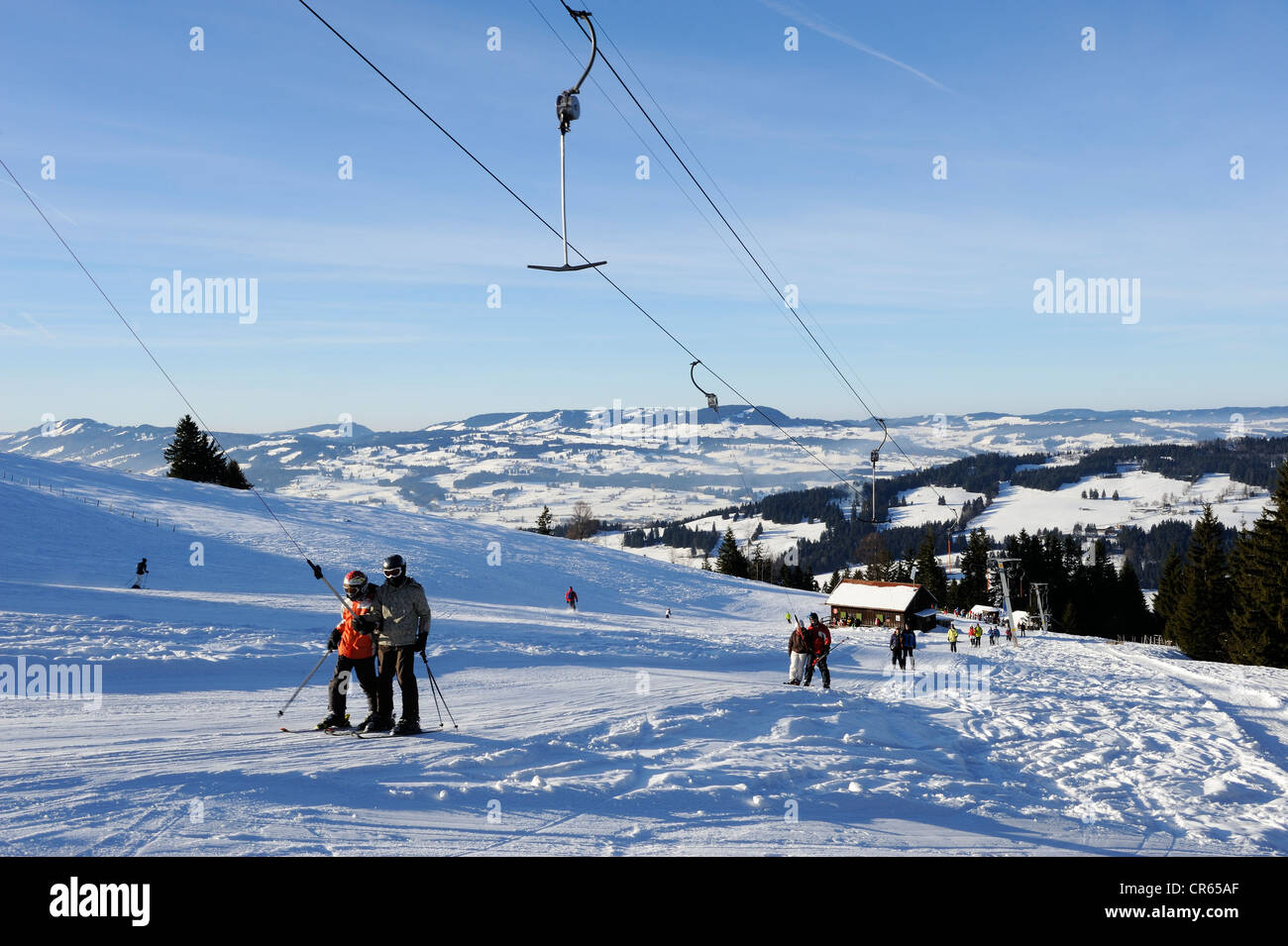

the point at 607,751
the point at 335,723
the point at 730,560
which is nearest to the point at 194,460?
the point at 730,560

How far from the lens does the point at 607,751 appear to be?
34.2 feet

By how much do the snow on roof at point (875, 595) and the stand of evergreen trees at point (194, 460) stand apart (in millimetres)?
62110

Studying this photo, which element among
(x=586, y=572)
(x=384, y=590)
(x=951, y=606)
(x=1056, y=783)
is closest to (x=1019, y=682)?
(x=1056, y=783)

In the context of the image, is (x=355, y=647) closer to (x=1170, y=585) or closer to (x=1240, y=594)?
(x=1240, y=594)

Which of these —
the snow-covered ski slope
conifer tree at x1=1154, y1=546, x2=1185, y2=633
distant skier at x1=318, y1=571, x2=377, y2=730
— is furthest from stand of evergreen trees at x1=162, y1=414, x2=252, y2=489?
conifer tree at x1=1154, y1=546, x2=1185, y2=633

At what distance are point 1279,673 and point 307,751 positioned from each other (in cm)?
3662

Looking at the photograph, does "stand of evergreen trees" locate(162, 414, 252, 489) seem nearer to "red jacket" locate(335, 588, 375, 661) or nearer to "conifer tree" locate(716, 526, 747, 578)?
"conifer tree" locate(716, 526, 747, 578)

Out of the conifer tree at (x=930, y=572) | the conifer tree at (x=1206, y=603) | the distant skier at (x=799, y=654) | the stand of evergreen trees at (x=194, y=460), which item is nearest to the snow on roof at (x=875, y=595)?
the conifer tree at (x=1206, y=603)

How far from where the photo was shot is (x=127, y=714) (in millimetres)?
12422

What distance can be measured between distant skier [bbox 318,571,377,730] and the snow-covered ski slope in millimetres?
525

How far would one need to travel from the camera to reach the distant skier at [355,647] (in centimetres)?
1023

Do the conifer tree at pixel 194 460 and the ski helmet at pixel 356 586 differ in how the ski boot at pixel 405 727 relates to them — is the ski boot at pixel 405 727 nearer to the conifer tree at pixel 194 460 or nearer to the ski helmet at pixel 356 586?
the ski helmet at pixel 356 586
